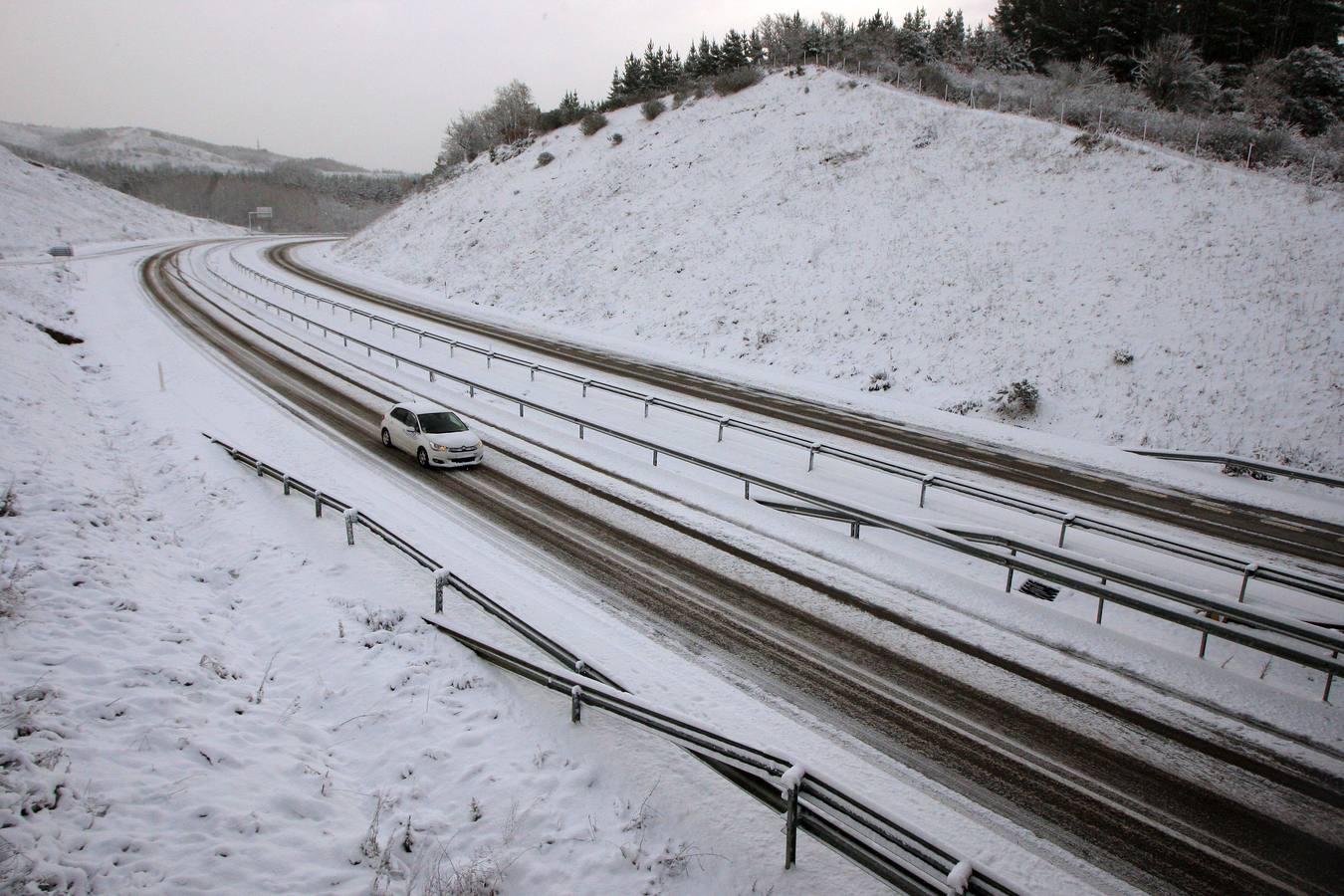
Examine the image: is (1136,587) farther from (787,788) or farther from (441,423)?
(441,423)

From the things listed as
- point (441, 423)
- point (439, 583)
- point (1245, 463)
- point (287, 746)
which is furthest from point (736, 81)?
point (287, 746)

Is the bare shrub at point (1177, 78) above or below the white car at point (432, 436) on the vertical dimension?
above

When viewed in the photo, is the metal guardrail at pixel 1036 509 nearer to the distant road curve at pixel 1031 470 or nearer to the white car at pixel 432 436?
the distant road curve at pixel 1031 470

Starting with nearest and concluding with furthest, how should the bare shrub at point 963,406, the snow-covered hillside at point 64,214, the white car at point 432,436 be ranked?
the white car at point 432,436, the bare shrub at point 963,406, the snow-covered hillside at point 64,214

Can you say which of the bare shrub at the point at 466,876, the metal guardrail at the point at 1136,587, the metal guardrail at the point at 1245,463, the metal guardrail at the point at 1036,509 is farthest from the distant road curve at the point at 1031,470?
the bare shrub at the point at 466,876

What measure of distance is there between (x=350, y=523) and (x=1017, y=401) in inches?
802

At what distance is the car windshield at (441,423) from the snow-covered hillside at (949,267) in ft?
48.7

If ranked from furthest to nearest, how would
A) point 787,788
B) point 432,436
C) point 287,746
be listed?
point 432,436 → point 287,746 → point 787,788

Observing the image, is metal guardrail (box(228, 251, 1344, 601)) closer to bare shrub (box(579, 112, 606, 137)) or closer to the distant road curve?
the distant road curve

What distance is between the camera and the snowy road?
21.0 ft

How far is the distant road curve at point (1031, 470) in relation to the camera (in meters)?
14.3

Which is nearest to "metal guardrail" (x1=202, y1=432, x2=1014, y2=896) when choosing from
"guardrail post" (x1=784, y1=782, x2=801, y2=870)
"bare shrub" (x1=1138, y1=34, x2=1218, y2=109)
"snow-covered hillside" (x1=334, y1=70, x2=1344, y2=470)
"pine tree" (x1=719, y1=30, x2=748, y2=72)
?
"guardrail post" (x1=784, y1=782, x2=801, y2=870)

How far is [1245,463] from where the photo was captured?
1738cm

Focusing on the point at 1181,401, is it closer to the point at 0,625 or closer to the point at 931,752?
the point at 931,752
